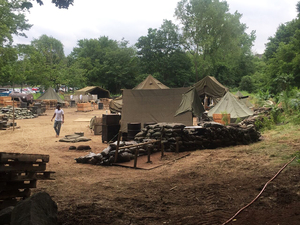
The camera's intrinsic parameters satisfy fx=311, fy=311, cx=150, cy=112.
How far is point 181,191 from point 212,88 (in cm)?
2461

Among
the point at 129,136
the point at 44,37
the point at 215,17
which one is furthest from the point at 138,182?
the point at 44,37

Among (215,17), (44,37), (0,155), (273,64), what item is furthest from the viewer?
(44,37)

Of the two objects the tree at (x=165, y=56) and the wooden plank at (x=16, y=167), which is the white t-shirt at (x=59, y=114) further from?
the tree at (x=165, y=56)

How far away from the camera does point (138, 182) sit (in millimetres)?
7711

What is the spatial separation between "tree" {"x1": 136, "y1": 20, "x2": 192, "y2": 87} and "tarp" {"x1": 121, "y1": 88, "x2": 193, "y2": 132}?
35.1 metres

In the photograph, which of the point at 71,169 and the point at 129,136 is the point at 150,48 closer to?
the point at 129,136

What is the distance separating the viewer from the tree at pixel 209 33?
2016 inches

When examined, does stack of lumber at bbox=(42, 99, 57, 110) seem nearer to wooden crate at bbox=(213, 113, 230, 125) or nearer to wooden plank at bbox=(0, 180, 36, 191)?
wooden crate at bbox=(213, 113, 230, 125)

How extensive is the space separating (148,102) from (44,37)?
10128 centimetres

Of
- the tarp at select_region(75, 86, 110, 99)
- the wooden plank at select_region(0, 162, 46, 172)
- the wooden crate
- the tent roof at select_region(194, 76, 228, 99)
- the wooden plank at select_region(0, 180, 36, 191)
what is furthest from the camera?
the tarp at select_region(75, 86, 110, 99)

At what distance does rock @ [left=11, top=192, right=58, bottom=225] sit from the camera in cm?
370

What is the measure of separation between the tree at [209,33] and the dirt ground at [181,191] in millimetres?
43429

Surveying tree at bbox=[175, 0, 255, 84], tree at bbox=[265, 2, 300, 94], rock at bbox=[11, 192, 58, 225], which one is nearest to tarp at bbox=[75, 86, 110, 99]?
tree at bbox=[175, 0, 255, 84]

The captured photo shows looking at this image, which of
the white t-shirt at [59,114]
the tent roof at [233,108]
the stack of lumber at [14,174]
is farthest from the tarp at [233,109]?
the stack of lumber at [14,174]
